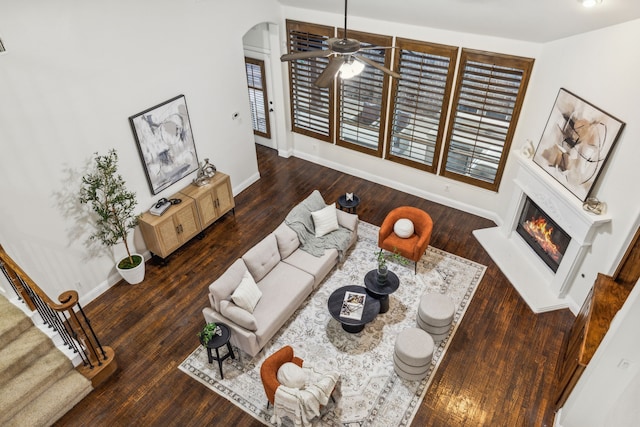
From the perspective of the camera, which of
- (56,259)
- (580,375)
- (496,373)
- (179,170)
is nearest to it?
(580,375)

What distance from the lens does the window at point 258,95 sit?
9461 mm

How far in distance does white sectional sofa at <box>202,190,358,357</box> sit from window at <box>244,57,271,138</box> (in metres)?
3.41

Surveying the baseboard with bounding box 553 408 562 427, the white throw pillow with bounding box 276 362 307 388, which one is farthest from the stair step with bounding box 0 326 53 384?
the baseboard with bounding box 553 408 562 427

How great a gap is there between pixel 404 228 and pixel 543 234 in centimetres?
213

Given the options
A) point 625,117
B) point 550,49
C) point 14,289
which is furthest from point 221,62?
point 625,117

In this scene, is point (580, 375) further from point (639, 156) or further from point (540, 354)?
point (639, 156)

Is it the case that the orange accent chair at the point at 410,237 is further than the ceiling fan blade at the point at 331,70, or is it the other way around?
the orange accent chair at the point at 410,237

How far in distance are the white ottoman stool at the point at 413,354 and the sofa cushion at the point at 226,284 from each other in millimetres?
2219

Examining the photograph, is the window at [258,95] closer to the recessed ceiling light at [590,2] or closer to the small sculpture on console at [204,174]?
the small sculpture on console at [204,174]

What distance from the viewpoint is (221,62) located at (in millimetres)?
7488

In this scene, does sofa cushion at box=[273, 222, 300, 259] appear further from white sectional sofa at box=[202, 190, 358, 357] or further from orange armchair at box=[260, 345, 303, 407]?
orange armchair at box=[260, 345, 303, 407]

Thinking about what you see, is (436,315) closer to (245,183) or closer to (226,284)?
(226,284)

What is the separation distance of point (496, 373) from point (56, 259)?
5925 mm

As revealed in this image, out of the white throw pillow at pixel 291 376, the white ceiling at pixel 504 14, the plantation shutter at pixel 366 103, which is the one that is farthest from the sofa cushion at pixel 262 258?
the white ceiling at pixel 504 14
